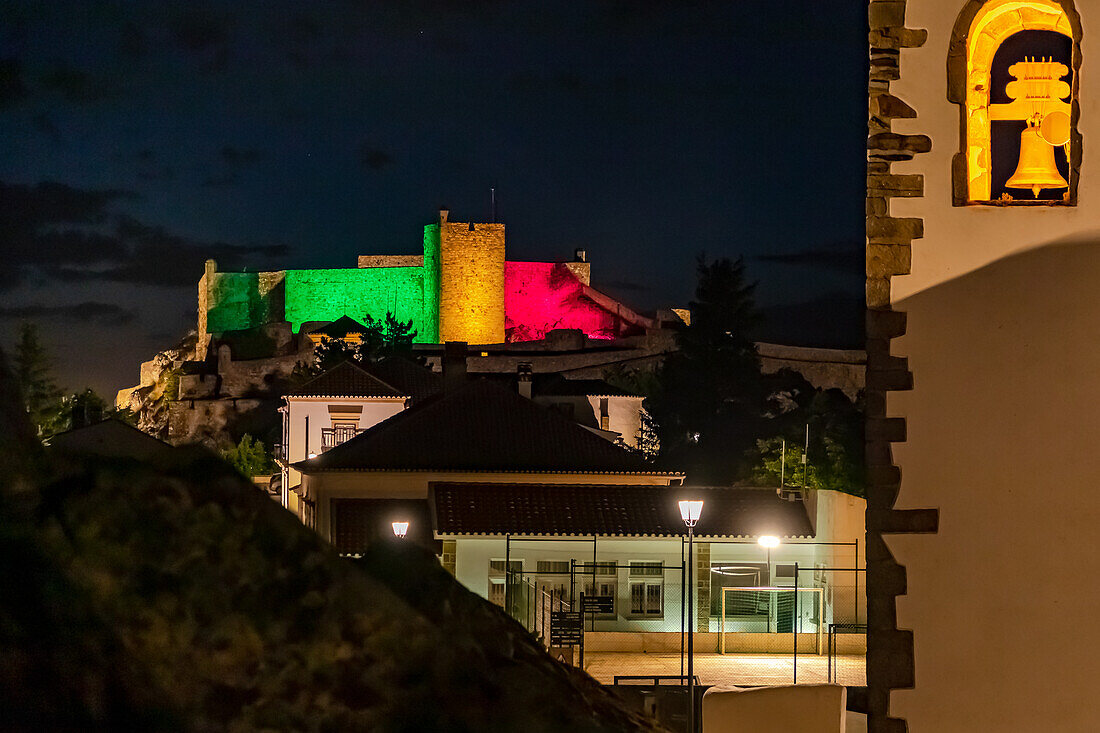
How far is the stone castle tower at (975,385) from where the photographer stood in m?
6.49

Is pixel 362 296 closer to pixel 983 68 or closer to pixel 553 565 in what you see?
pixel 553 565

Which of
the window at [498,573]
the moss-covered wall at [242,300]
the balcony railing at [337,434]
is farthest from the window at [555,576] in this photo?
the moss-covered wall at [242,300]

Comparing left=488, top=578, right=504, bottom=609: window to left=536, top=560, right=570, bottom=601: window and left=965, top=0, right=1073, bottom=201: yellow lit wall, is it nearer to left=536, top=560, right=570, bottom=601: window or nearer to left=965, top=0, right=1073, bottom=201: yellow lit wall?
left=536, top=560, right=570, bottom=601: window

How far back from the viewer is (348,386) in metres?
35.2

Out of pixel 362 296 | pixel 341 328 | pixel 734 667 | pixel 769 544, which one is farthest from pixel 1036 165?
pixel 362 296

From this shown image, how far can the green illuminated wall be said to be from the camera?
76.4 meters

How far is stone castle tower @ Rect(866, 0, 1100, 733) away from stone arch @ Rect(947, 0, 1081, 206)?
0.01m

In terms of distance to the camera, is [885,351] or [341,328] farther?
[341,328]

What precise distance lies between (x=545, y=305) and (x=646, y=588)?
189 feet

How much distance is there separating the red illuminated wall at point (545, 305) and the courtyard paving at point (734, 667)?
58.0 meters

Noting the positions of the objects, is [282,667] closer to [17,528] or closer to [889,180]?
[17,528]

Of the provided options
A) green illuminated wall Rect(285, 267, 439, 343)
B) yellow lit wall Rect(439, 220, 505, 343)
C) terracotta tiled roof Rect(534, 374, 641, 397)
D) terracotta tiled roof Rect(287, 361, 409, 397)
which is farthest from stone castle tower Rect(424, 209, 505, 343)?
terracotta tiled roof Rect(287, 361, 409, 397)

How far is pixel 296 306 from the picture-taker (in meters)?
80.4

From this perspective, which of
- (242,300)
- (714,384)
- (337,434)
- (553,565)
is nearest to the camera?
(553,565)
